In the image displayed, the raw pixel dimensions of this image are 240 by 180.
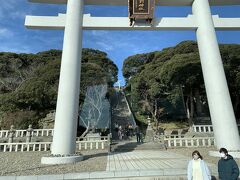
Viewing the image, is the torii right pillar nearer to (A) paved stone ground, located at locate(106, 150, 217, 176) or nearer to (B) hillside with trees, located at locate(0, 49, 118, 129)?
(A) paved stone ground, located at locate(106, 150, 217, 176)

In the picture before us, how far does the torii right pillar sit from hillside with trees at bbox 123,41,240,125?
11.2 metres

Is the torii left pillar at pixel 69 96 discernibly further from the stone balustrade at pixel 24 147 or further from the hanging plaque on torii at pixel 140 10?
the stone balustrade at pixel 24 147

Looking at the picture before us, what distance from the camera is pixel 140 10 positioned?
8.51 metres

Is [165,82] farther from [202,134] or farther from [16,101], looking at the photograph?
[16,101]


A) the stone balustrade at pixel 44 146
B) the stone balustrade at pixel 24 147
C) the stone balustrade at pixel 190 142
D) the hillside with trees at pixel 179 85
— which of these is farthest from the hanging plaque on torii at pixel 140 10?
the hillside with trees at pixel 179 85

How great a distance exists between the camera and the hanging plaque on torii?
848cm

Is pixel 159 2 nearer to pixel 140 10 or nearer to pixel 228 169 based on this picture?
pixel 140 10

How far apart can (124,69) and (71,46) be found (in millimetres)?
31908

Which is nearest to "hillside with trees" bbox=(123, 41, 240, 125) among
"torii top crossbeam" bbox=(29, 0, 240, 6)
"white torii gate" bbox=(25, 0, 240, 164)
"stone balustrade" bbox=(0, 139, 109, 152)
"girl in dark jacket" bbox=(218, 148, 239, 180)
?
"torii top crossbeam" bbox=(29, 0, 240, 6)

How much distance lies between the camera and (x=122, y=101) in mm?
35719

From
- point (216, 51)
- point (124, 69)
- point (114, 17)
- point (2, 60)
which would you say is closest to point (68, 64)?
point (114, 17)

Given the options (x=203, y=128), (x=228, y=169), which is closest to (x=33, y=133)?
(x=203, y=128)

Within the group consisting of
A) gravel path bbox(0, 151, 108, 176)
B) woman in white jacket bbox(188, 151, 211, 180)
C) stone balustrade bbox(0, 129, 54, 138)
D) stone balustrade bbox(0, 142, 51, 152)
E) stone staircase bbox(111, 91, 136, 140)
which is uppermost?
stone staircase bbox(111, 91, 136, 140)

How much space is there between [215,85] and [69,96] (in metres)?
5.43
